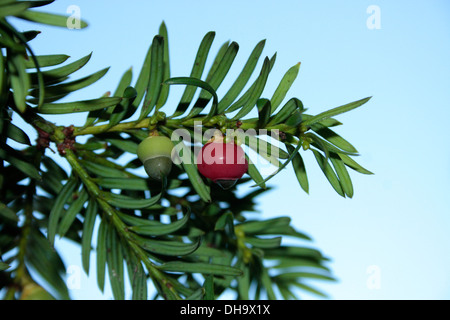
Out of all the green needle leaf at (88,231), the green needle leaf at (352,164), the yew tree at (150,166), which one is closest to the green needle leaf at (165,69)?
the yew tree at (150,166)

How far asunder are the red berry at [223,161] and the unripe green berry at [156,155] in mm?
67

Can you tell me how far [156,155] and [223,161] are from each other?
0.13m

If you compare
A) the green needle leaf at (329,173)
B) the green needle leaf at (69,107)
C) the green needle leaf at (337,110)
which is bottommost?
the green needle leaf at (329,173)

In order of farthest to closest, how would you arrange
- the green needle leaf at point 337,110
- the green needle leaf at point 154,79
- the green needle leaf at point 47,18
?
the green needle leaf at point 154,79 → the green needle leaf at point 337,110 → the green needle leaf at point 47,18

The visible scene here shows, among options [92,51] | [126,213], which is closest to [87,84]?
[92,51]

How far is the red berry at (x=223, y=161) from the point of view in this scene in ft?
2.68

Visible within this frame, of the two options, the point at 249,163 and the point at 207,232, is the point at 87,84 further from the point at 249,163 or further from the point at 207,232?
the point at 207,232

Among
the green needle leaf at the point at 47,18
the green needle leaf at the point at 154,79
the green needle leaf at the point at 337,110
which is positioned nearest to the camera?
the green needle leaf at the point at 47,18

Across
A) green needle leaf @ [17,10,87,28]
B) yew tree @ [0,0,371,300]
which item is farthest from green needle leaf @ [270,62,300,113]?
green needle leaf @ [17,10,87,28]

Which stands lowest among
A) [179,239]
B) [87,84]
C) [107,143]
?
[179,239]

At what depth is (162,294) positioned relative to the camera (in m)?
1.00

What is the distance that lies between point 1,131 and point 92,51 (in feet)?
0.75

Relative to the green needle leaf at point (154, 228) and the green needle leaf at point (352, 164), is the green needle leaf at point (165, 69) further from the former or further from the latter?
the green needle leaf at point (352, 164)
